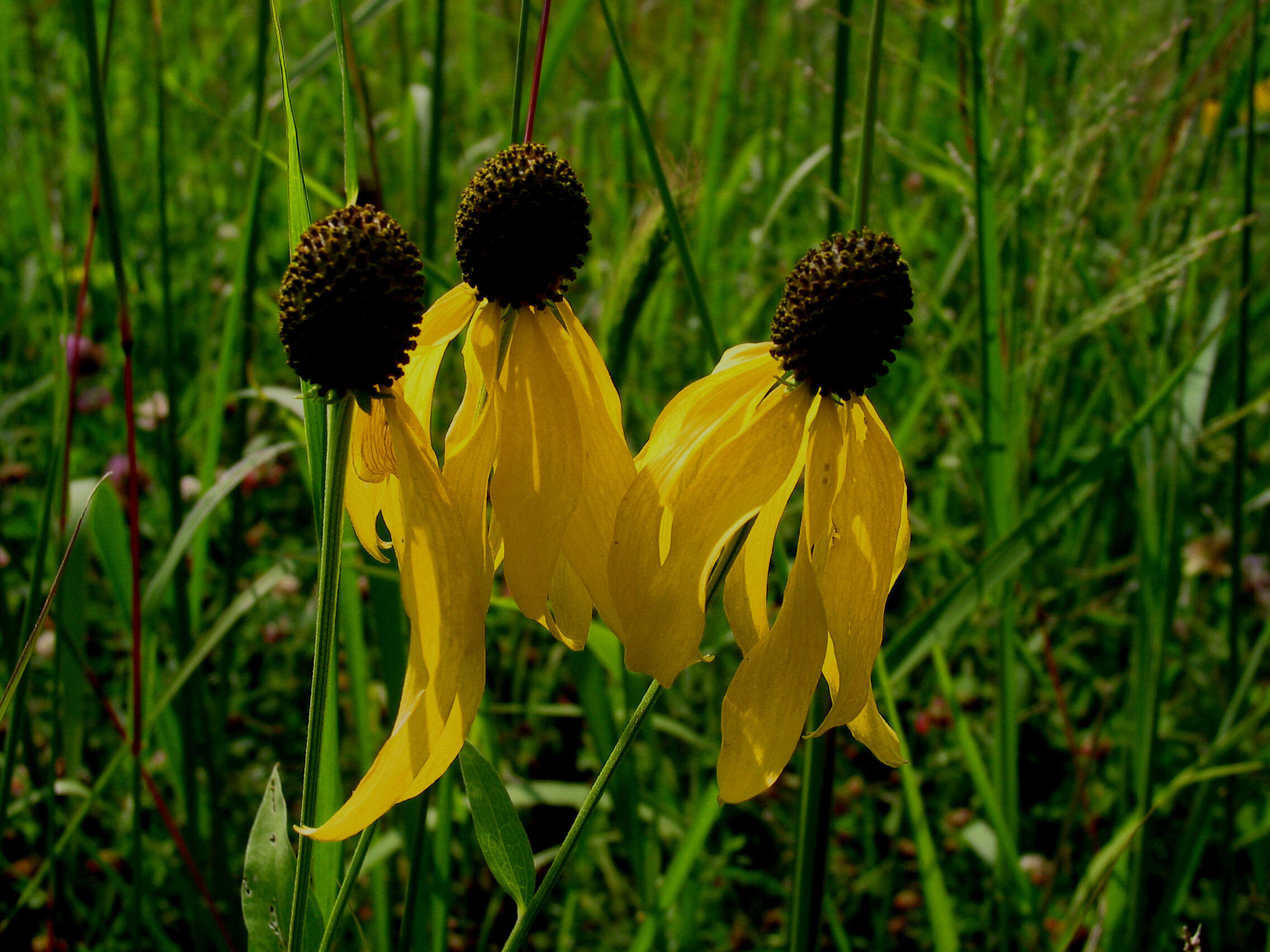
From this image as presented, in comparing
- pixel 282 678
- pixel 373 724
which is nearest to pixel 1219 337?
pixel 373 724

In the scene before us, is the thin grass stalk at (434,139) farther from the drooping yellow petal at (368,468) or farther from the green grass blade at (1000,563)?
the green grass blade at (1000,563)

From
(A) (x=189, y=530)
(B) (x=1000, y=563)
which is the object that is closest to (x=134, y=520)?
(A) (x=189, y=530)

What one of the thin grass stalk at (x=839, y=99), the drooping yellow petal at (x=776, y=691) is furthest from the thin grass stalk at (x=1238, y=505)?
the drooping yellow petal at (x=776, y=691)

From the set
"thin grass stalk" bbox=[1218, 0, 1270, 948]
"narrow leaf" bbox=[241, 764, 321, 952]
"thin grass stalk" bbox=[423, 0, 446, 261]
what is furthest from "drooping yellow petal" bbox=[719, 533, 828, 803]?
"thin grass stalk" bbox=[1218, 0, 1270, 948]

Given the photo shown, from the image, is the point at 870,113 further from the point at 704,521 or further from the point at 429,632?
the point at 429,632

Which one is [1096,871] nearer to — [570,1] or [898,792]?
[898,792]
